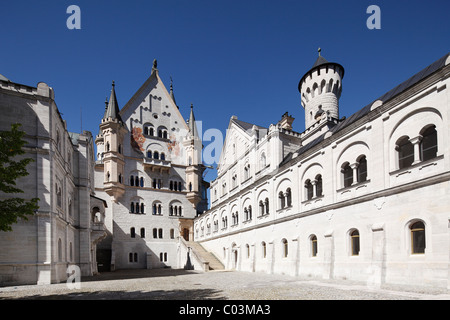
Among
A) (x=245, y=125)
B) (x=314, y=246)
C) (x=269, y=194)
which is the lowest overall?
(x=314, y=246)

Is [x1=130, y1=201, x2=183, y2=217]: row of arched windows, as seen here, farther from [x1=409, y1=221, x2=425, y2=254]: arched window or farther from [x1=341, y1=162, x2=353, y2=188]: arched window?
[x1=409, y1=221, x2=425, y2=254]: arched window

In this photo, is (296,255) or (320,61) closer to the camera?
(296,255)

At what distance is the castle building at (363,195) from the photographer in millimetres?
14156

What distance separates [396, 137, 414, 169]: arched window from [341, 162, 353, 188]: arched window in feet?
12.6

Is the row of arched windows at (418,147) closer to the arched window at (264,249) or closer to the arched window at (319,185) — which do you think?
the arched window at (319,185)

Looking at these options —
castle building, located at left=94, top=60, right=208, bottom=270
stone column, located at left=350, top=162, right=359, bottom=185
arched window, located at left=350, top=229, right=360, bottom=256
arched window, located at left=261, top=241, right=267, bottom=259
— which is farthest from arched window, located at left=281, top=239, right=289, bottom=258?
castle building, located at left=94, top=60, right=208, bottom=270

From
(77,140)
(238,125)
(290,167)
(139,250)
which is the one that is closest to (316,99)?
(238,125)

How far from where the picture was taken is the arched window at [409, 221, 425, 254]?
1450cm

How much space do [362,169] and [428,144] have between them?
4574mm

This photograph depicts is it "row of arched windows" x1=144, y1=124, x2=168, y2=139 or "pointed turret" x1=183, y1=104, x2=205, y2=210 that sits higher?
"row of arched windows" x1=144, y1=124, x2=168, y2=139

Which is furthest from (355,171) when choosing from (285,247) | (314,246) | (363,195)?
(285,247)

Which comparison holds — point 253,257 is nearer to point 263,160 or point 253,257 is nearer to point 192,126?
point 263,160

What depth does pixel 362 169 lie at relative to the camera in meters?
19.1

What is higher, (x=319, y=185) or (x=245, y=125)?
(x=245, y=125)
